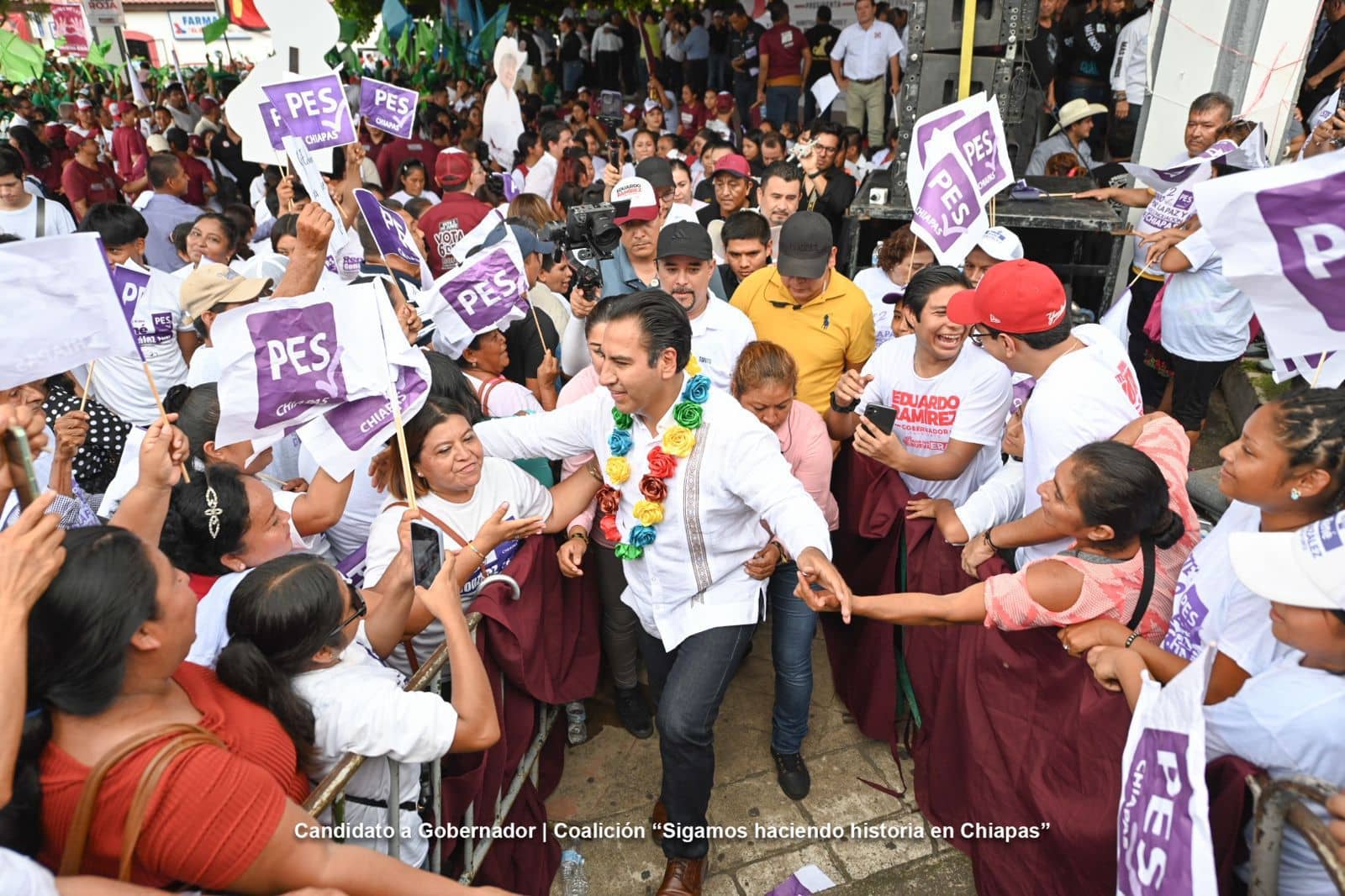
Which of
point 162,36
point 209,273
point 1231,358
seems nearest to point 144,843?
point 209,273

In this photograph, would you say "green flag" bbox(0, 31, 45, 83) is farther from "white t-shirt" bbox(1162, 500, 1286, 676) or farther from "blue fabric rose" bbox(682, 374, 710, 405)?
"white t-shirt" bbox(1162, 500, 1286, 676)

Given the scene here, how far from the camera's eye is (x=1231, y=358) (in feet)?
17.7

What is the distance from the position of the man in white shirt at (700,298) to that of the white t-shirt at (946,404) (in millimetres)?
642

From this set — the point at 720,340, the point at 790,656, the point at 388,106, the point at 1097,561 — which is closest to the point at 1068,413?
the point at 1097,561

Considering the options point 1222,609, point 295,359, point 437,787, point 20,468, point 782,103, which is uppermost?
point 20,468

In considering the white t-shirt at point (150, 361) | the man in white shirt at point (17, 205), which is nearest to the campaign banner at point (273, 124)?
the white t-shirt at point (150, 361)

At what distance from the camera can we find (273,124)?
17.0 ft

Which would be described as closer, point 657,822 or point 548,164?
point 657,822

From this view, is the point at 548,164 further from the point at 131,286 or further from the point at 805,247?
the point at 805,247

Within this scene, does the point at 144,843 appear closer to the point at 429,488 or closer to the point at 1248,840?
the point at 429,488

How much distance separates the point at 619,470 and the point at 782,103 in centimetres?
1190

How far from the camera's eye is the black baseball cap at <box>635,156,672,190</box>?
598cm

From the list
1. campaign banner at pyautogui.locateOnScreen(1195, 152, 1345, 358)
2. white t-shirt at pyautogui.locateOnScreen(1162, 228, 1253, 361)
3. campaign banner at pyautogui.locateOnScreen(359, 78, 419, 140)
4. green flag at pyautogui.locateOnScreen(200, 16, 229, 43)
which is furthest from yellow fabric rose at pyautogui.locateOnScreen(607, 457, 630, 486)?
green flag at pyautogui.locateOnScreen(200, 16, 229, 43)

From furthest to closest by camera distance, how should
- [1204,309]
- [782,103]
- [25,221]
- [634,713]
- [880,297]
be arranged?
[782,103] → [25,221] → [1204,309] → [880,297] → [634,713]
